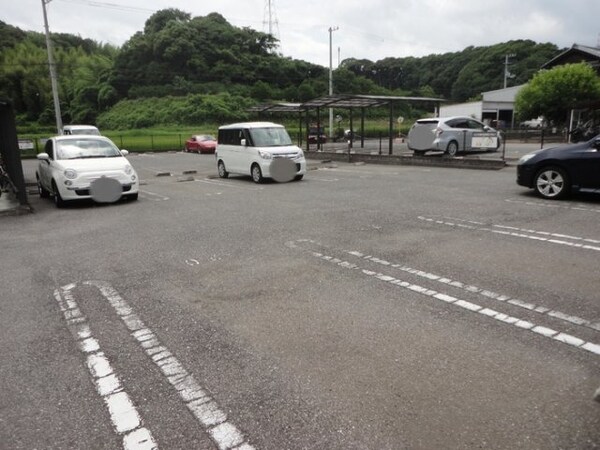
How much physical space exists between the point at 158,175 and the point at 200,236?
35.2 ft

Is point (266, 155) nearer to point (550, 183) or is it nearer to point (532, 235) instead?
point (550, 183)

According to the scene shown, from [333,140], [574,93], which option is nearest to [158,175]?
[333,140]

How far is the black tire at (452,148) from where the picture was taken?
57.6ft

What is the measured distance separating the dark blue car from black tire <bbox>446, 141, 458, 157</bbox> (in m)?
8.61

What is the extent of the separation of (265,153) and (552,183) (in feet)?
23.6

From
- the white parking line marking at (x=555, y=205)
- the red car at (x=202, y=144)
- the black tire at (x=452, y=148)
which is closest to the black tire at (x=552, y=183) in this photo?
the white parking line marking at (x=555, y=205)

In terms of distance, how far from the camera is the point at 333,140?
122 feet

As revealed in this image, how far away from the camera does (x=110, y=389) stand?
2748 mm

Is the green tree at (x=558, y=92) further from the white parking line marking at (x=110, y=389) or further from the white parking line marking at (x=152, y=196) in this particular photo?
the white parking line marking at (x=110, y=389)

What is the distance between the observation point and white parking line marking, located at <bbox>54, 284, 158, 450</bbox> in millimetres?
2305

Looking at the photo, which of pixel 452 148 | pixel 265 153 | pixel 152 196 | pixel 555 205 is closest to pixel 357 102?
pixel 452 148

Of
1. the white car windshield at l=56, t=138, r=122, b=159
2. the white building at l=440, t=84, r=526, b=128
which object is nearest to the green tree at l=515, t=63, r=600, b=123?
the white building at l=440, t=84, r=526, b=128

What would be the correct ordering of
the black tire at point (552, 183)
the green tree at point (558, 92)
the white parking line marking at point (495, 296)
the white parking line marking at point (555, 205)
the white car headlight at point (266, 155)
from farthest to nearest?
the green tree at point (558, 92) < the white car headlight at point (266, 155) < the black tire at point (552, 183) < the white parking line marking at point (555, 205) < the white parking line marking at point (495, 296)

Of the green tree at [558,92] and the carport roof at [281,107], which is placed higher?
the green tree at [558,92]
